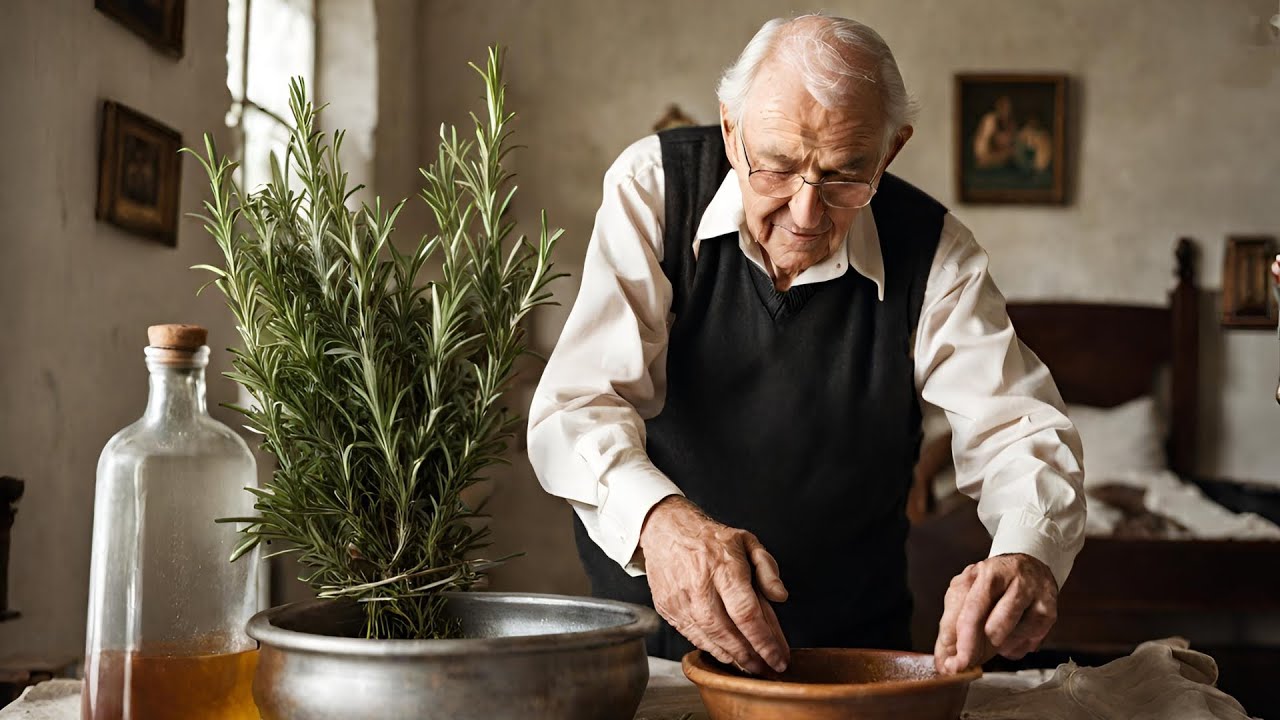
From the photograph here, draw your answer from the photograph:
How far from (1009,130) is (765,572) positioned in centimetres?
494

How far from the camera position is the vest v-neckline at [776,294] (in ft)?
5.22

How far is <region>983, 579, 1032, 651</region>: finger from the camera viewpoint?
3.20 feet

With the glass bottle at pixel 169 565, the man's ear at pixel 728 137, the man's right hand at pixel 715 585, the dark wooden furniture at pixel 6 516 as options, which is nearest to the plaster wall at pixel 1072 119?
the dark wooden furniture at pixel 6 516

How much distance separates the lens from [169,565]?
774 mm

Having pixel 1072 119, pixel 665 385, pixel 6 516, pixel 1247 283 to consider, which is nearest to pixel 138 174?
pixel 6 516

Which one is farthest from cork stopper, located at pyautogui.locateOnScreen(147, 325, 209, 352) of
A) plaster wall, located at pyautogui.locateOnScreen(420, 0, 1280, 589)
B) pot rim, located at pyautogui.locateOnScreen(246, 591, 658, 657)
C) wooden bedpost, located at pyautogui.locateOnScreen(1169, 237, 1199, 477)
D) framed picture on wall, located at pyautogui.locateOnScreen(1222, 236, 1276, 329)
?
framed picture on wall, located at pyautogui.locateOnScreen(1222, 236, 1276, 329)

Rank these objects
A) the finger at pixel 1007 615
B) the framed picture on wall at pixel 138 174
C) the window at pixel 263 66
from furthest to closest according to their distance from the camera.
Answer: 1. the window at pixel 263 66
2. the framed picture on wall at pixel 138 174
3. the finger at pixel 1007 615

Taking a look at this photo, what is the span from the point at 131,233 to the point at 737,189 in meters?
1.79

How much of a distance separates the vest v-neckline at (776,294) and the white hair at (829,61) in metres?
0.25

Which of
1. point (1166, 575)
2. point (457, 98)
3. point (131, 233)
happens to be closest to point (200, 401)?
point (131, 233)

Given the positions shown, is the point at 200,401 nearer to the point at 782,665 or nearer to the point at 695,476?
the point at 782,665

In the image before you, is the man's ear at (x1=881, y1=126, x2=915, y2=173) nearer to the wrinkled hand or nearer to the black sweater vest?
the black sweater vest

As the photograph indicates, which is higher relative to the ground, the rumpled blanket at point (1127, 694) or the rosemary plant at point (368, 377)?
the rosemary plant at point (368, 377)

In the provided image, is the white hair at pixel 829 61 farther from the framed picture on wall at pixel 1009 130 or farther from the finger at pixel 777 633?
the framed picture on wall at pixel 1009 130
